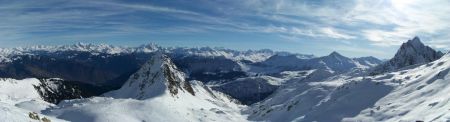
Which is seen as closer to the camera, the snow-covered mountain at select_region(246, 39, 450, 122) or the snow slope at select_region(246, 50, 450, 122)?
the snow slope at select_region(246, 50, 450, 122)

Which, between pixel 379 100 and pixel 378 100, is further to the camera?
pixel 378 100

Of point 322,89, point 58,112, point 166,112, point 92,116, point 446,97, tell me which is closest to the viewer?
point 446,97

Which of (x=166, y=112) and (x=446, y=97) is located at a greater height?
(x=446, y=97)

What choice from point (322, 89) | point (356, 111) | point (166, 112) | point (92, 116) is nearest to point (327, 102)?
point (356, 111)

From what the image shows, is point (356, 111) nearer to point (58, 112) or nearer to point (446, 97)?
point (446, 97)

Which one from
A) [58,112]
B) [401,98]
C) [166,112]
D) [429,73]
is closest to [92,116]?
[58,112]

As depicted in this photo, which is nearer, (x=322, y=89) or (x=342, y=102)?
(x=342, y=102)

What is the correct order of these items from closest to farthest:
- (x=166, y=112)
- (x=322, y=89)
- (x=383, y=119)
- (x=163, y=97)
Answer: (x=383, y=119) → (x=166, y=112) → (x=322, y=89) → (x=163, y=97)

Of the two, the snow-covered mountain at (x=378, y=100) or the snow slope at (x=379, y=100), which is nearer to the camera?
the snow slope at (x=379, y=100)

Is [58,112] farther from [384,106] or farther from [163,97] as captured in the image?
[384,106]

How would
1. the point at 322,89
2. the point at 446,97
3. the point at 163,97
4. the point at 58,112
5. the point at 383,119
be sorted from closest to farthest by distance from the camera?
1. the point at 446,97
2. the point at 383,119
3. the point at 58,112
4. the point at 322,89
5. the point at 163,97
